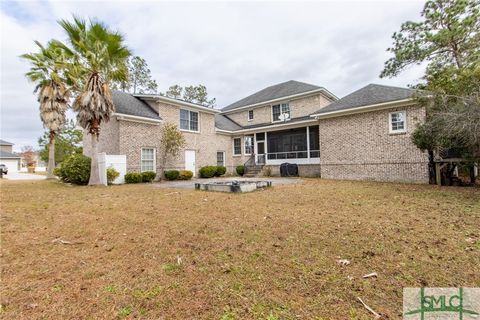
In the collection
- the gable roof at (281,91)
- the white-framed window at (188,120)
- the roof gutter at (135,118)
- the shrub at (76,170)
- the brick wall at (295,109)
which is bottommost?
the shrub at (76,170)

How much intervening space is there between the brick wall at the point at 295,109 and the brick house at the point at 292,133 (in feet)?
0.26


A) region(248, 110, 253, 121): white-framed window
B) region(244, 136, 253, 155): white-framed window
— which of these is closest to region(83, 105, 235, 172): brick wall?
region(244, 136, 253, 155): white-framed window

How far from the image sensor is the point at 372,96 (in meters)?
13.4

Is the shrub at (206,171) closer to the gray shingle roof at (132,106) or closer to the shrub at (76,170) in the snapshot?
the gray shingle roof at (132,106)

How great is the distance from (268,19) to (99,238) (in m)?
12.4

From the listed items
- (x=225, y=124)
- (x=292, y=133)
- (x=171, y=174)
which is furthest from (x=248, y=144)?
(x=171, y=174)

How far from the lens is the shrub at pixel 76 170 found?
12.5 metres

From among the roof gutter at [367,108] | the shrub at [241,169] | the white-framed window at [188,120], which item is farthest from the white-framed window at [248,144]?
the roof gutter at [367,108]

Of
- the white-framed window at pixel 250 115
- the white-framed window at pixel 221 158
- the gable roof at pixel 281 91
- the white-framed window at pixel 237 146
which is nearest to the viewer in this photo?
the gable roof at pixel 281 91

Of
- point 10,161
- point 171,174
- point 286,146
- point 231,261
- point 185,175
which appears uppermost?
point 10,161

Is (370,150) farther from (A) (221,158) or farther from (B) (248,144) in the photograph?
(A) (221,158)

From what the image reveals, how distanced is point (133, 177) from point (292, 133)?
1265 centimetres

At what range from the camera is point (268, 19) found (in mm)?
11797

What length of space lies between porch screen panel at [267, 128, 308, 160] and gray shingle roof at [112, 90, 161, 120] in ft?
32.1
